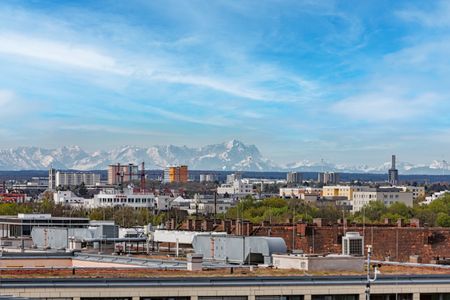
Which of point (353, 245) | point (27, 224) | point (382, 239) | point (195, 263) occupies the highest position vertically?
point (353, 245)

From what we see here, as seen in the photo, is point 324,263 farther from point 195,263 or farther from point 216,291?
point 216,291

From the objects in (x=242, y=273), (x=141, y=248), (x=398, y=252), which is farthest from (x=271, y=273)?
(x=398, y=252)

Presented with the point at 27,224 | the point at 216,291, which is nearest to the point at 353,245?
the point at 216,291

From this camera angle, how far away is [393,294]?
57.3 m

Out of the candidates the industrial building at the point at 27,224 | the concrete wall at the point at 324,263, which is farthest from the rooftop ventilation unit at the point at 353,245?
the industrial building at the point at 27,224

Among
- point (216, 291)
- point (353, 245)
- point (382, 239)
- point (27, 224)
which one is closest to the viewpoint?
point (216, 291)

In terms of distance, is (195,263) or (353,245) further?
(353,245)

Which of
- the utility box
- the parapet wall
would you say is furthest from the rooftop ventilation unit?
the parapet wall

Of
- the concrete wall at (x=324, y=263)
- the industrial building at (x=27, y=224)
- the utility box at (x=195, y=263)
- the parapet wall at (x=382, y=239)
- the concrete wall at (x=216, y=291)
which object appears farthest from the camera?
the industrial building at (x=27, y=224)

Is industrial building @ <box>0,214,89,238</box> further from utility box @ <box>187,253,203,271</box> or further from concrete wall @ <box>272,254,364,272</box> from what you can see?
concrete wall @ <box>272,254,364,272</box>

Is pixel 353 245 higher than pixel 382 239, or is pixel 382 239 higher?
pixel 353 245

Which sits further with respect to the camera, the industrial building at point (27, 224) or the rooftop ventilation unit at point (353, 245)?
the industrial building at point (27, 224)

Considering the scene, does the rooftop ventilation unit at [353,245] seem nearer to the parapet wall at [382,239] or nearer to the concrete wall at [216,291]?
the concrete wall at [216,291]

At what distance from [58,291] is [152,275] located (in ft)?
22.7
